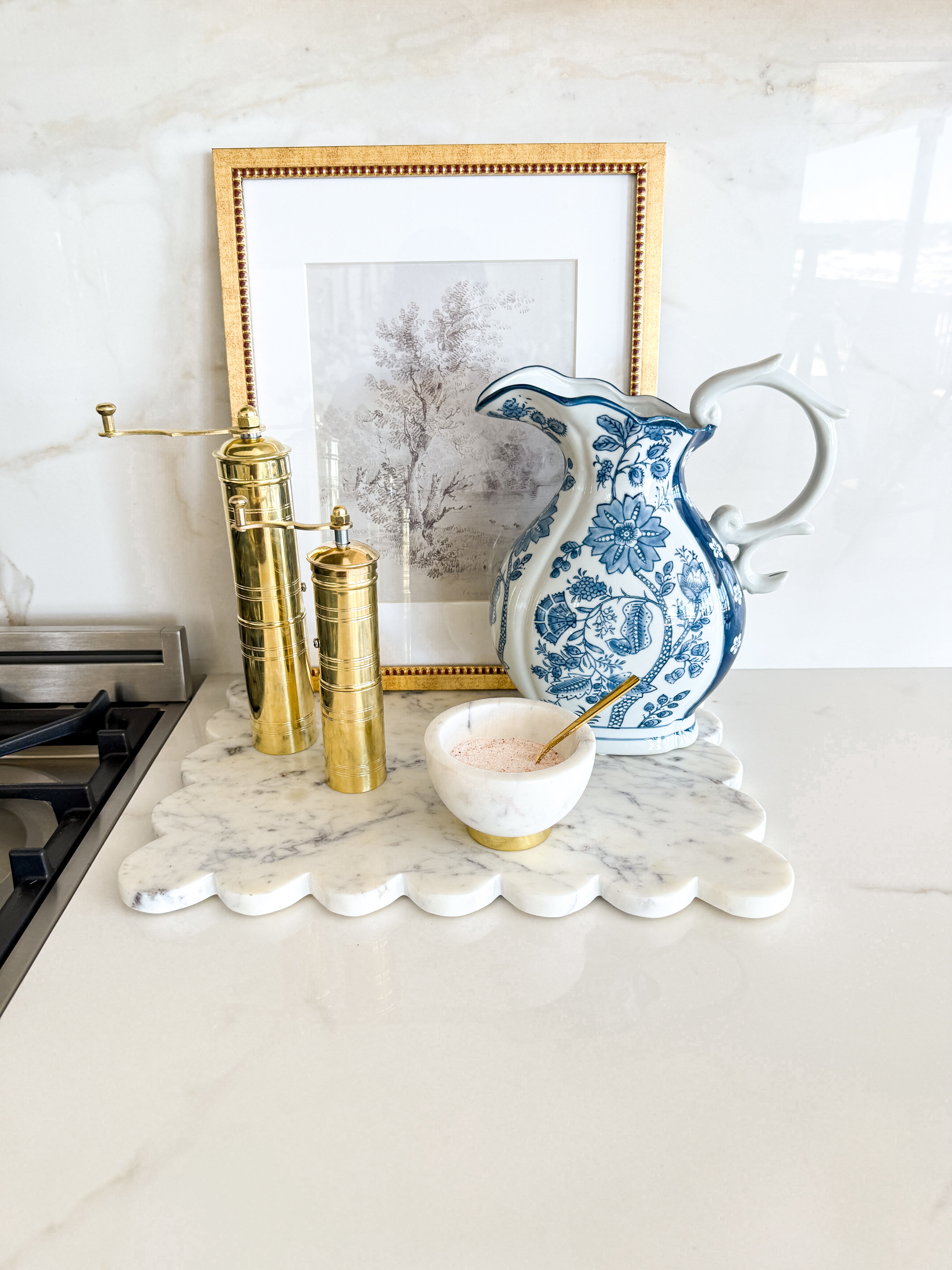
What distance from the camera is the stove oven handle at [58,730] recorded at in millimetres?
745

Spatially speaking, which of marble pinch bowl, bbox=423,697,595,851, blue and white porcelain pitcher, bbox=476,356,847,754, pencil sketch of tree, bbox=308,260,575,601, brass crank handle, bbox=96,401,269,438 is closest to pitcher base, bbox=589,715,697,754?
blue and white porcelain pitcher, bbox=476,356,847,754

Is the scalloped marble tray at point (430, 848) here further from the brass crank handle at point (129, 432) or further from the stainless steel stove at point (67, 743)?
the brass crank handle at point (129, 432)

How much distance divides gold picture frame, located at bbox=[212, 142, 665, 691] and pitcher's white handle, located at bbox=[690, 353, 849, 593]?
15 cm

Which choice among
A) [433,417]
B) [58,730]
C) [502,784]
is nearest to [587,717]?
[502,784]

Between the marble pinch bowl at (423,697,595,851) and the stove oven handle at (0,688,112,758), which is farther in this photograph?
the stove oven handle at (0,688,112,758)

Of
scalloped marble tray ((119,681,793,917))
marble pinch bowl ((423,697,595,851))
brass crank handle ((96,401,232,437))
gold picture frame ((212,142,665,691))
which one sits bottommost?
scalloped marble tray ((119,681,793,917))

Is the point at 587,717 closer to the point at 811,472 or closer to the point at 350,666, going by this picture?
the point at 350,666

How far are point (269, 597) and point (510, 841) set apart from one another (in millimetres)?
284

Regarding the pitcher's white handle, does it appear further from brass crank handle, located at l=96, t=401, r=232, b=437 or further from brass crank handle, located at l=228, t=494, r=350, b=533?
brass crank handle, located at l=96, t=401, r=232, b=437

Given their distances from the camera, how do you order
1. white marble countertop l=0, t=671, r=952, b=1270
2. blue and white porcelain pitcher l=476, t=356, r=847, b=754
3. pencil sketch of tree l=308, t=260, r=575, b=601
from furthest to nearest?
pencil sketch of tree l=308, t=260, r=575, b=601
blue and white porcelain pitcher l=476, t=356, r=847, b=754
white marble countertop l=0, t=671, r=952, b=1270

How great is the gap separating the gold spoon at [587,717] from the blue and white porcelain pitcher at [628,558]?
4 cm

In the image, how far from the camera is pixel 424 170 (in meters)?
0.77

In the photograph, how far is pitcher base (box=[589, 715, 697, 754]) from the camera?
2.49 ft

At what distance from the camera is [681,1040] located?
0.49m
